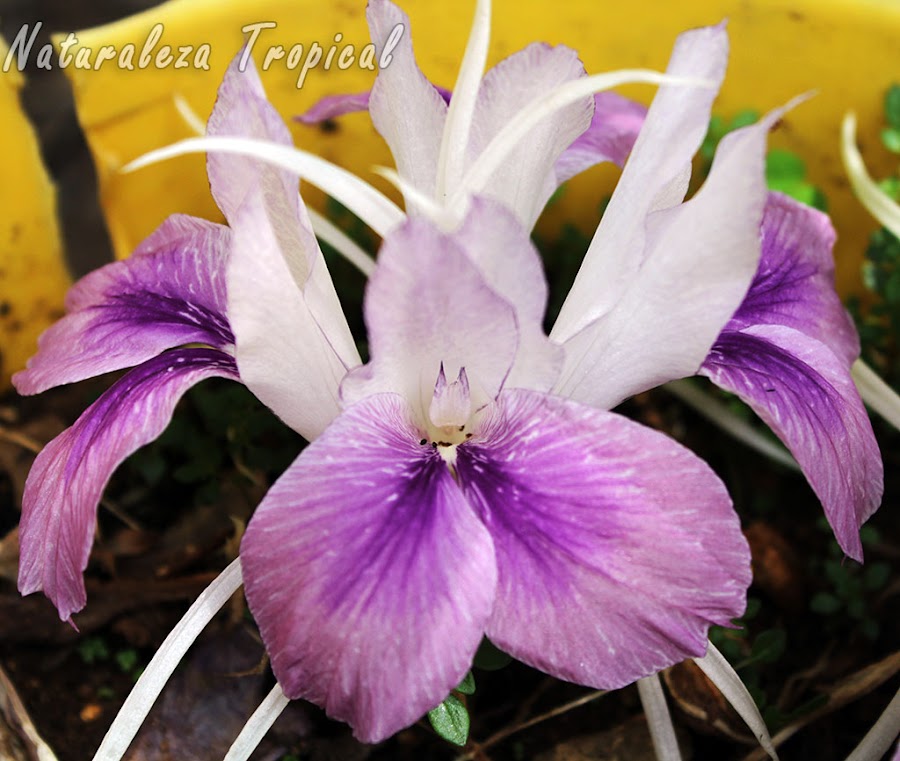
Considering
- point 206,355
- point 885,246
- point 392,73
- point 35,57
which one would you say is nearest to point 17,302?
point 35,57

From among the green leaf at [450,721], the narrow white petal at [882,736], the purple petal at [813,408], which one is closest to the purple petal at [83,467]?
the green leaf at [450,721]

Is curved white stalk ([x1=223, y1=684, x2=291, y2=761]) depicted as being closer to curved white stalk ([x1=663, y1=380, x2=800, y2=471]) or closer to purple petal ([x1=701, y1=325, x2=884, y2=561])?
purple petal ([x1=701, y1=325, x2=884, y2=561])

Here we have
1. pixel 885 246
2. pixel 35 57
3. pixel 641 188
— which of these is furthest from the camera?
pixel 35 57

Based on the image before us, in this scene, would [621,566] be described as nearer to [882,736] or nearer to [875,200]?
[882,736]

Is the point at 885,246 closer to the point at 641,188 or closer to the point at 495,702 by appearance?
the point at 641,188

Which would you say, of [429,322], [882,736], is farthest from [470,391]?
[882,736]

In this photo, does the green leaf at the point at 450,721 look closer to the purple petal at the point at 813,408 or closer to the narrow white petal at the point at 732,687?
the narrow white petal at the point at 732,687
